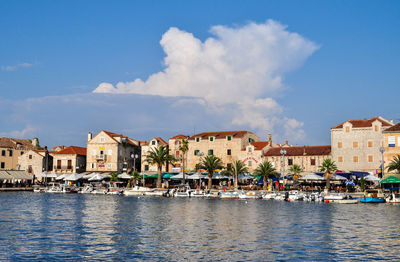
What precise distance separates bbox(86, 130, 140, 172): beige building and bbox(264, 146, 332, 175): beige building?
31.8 m

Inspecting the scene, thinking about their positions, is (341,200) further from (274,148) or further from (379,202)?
(274,148)

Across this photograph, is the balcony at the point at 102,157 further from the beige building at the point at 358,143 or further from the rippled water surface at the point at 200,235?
the rippled water surface at the point at 200,235

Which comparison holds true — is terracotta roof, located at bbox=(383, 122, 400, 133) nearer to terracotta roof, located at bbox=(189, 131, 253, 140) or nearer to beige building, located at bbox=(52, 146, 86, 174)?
terracotta roof, located at bbox=(189, 131, 253, 140)

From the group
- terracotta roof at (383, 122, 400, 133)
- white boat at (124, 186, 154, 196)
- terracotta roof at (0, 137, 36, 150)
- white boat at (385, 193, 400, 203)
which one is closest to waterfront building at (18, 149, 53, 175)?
terracotta roof at (0, 137, 36, 150)

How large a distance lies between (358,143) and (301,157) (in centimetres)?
1042

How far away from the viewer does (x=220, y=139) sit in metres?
97.2

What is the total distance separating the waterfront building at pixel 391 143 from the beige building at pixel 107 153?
171ft

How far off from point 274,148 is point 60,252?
69063mm

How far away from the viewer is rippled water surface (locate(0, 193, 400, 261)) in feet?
93.8

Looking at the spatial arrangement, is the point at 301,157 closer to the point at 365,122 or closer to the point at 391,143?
the point at 365,122

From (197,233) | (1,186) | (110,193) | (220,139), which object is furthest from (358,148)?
(1,186)

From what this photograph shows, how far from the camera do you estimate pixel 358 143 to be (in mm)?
84312

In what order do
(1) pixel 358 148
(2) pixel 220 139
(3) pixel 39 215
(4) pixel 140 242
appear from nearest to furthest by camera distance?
(4) pixel 140 242 → (3) pixel 39 215 → (1) pixel 358 148 → (2) pixel 220 139

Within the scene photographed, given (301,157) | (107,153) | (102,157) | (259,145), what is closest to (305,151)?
(301,157)
